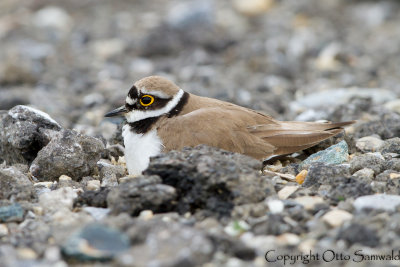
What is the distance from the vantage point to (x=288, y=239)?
3832 mm

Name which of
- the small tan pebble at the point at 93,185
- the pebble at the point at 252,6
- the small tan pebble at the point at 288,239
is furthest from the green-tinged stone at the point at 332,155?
the pebble at the point at 252,6

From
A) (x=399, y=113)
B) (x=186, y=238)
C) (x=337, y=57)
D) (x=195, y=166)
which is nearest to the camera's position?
(x=186, y=238)

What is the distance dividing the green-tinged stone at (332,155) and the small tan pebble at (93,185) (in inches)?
72.9

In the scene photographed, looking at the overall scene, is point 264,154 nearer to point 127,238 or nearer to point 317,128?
point 317,128

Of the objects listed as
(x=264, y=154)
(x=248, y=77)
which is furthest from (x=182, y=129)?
(x=248, y=77)

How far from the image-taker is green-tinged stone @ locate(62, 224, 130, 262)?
3.44 meters

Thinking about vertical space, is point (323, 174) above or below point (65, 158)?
below

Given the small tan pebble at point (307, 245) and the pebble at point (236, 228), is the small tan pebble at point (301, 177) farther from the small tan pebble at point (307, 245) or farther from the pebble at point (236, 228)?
the small tan pebble at point (307, 245)

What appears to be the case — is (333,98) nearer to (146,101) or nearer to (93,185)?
(146,101)

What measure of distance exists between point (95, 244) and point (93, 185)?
1647mm

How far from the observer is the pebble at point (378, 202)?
4.16 m

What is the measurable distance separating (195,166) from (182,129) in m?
1.05

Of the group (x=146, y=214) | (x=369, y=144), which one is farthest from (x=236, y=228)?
(x=369, y=144)

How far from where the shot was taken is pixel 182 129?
5.34m
